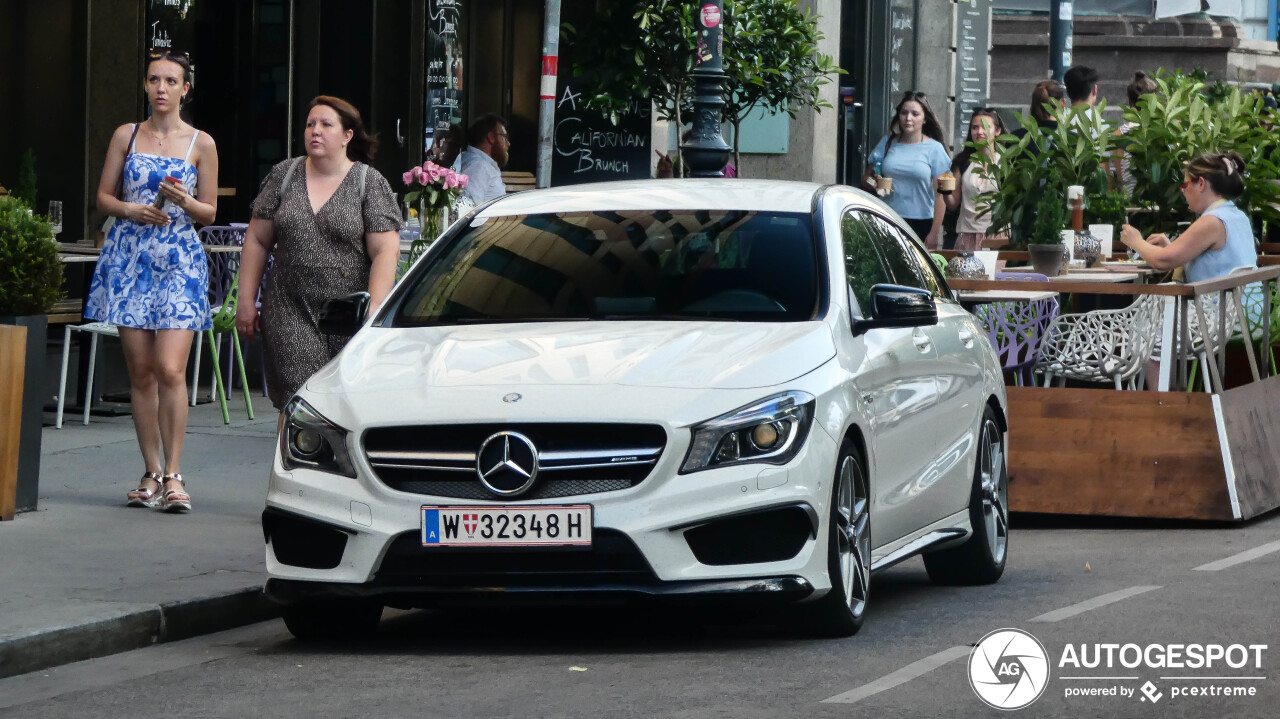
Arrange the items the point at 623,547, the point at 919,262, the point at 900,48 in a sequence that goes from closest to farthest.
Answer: the point at 623,547, the point at 919,262, the point at 900,48

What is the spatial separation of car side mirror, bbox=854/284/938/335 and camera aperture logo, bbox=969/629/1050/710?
3.52ft

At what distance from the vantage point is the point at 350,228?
32.0 ft

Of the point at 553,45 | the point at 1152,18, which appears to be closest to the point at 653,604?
the point at 553,45

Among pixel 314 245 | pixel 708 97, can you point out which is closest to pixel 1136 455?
pixel 314 245

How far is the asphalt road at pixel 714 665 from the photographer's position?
6.45 metres

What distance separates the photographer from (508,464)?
275 inches

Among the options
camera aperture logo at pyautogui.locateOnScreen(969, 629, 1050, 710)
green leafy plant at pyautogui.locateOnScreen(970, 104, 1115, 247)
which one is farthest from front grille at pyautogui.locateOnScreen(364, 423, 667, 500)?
green leafy plant at pyautogui.locateOnScreen(970, 104, 1115, 247)

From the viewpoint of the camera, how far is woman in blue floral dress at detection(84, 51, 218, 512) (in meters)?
10.3

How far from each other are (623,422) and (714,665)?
0.78m

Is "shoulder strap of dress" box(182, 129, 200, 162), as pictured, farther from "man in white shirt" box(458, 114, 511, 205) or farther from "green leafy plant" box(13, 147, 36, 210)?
"man in white shirt" box(458, 114, 511, 205)

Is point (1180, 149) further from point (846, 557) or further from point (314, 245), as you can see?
point (846, 557)

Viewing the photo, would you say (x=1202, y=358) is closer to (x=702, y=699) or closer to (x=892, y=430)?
(x=892, y=430)

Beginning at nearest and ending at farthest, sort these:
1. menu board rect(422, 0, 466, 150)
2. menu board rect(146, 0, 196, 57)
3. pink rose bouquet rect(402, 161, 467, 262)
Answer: pink rose bouquet rect(402, 161, 467, 262) → menu board rect(146, 0, 196, 57) → menu board rect(422, 0, 466, 150)

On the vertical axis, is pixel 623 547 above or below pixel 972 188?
below
